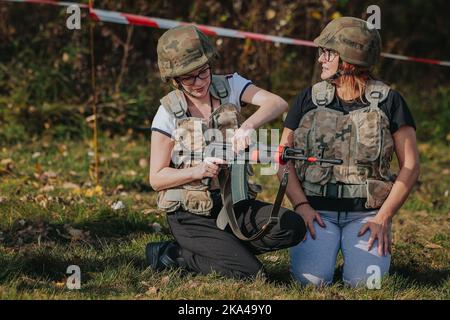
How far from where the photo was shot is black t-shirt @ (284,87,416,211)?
452 centimetres

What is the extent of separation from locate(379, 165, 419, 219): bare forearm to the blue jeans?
0.11 meters

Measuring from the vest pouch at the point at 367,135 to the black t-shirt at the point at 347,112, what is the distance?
74mm

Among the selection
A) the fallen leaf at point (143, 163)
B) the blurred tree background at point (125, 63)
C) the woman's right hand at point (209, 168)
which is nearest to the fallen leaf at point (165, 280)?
the woman's right hand at point (209, 168)

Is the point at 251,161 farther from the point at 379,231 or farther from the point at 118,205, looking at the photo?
the point at 118,205

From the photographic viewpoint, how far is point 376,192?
4566 millimetres

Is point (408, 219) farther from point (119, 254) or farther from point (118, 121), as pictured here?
point (118, 121)

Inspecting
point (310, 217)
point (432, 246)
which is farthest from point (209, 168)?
point (432, 246)

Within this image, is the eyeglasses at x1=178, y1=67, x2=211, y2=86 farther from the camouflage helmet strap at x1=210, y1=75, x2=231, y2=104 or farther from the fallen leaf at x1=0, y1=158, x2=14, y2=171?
the fallen leaf at x1=0, y1=158, x2=14, y2=171

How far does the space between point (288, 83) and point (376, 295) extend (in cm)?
527

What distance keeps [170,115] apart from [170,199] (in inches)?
18.1

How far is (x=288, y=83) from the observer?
930 centimetres

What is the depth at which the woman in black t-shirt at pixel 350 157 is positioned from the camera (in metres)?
4.52
